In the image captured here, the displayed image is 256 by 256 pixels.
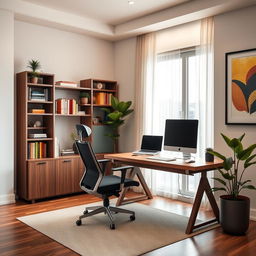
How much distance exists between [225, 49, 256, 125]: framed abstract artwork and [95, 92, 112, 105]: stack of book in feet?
7.63

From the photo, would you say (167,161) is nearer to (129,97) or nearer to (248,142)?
(248,142)

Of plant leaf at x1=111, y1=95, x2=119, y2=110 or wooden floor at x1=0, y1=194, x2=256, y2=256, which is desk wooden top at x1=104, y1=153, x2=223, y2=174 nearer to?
wooden floor at x1=0, y1=194, x2=256, y2=256

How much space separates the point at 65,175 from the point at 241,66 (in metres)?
3.08

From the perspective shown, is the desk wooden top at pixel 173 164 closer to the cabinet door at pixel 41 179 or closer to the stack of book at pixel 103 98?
the cabinet door at pixel 41 179

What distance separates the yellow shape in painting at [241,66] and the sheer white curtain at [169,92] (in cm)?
43

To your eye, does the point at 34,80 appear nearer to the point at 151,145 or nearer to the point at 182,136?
the point at 151,145

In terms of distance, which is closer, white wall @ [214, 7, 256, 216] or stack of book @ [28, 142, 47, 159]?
white wall @ [214, 7, 256, 216]

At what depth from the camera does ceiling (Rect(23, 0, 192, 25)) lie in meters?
4.60

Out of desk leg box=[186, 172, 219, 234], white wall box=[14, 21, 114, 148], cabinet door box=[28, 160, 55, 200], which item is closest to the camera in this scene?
desk leg box=[186, 172, 219, 234]

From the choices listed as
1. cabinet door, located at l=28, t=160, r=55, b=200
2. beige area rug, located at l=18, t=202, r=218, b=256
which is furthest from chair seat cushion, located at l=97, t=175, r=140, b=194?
cabinet door, located at l=28, t=160, r=55, b=200

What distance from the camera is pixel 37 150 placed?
4.90 meters

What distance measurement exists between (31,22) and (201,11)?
264 centimetres

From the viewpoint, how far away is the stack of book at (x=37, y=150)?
482cm

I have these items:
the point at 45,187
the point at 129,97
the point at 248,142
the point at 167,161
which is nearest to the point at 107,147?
the point at 129,97
